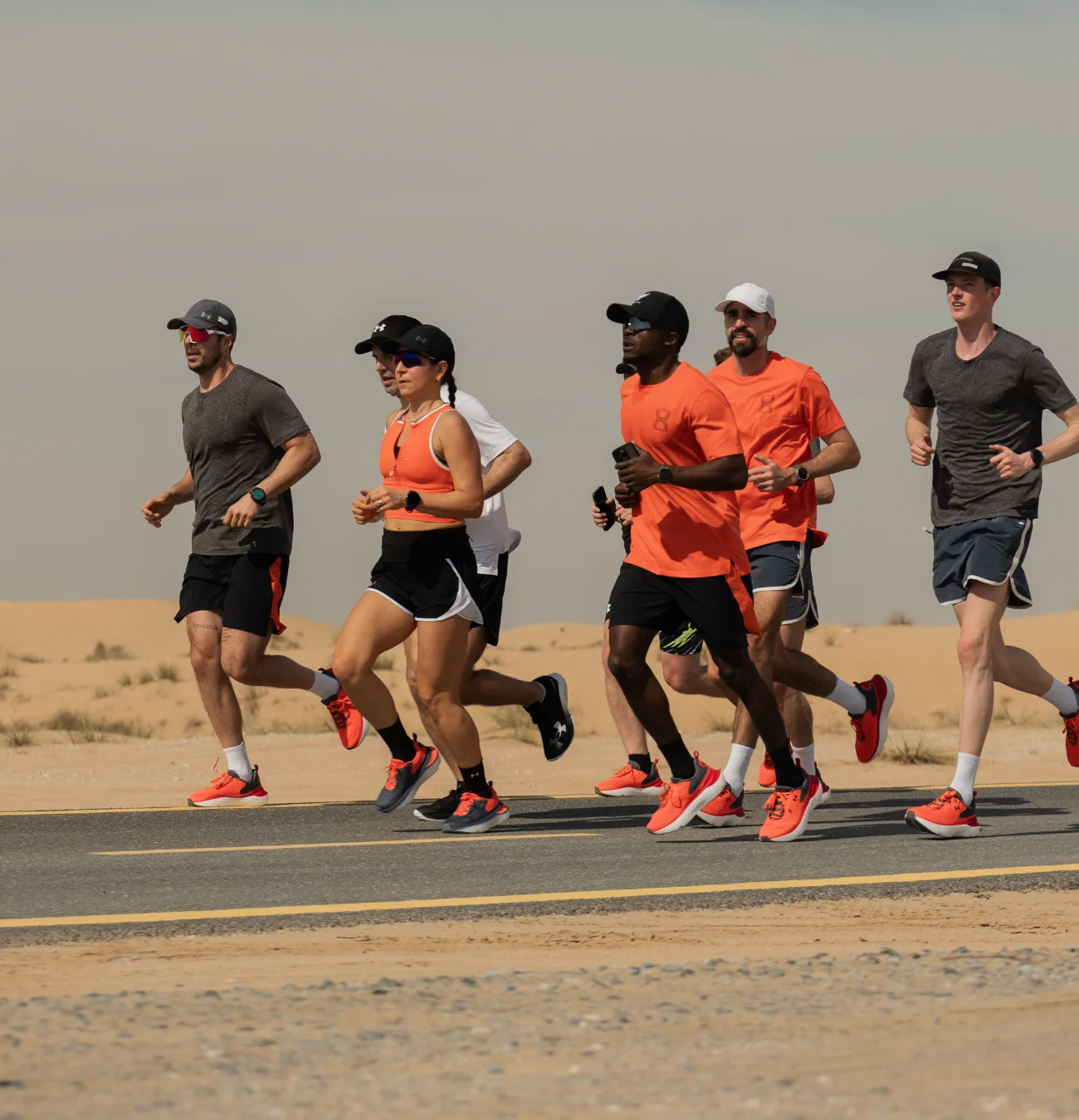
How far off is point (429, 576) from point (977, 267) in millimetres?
2898

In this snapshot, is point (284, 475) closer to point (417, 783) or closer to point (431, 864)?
point (417, 783)

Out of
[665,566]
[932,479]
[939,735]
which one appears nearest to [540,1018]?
[665,566]

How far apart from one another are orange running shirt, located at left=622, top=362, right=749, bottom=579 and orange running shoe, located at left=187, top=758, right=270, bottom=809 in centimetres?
345

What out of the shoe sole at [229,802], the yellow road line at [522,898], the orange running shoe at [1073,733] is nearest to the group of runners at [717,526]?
the orange running shoe at [1073,733]

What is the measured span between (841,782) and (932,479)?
5.58 m

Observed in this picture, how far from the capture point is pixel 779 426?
397 inches

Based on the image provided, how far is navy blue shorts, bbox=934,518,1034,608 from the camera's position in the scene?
9406 millimetres

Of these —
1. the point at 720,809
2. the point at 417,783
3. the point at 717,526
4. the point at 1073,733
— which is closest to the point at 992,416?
the point at 717,526

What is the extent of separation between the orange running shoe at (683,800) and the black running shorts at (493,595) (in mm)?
1749

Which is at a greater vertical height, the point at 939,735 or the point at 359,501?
the point at 359,501

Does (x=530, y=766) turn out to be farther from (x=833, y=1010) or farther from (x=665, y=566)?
(x=833, y=1010)

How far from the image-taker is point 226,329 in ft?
37.9

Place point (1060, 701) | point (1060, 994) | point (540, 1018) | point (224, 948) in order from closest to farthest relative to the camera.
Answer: point (540, 1018) < point (1060, 994) < point (224, 948) < point (1060, 701)

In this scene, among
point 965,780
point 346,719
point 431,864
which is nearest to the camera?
point 431,864
